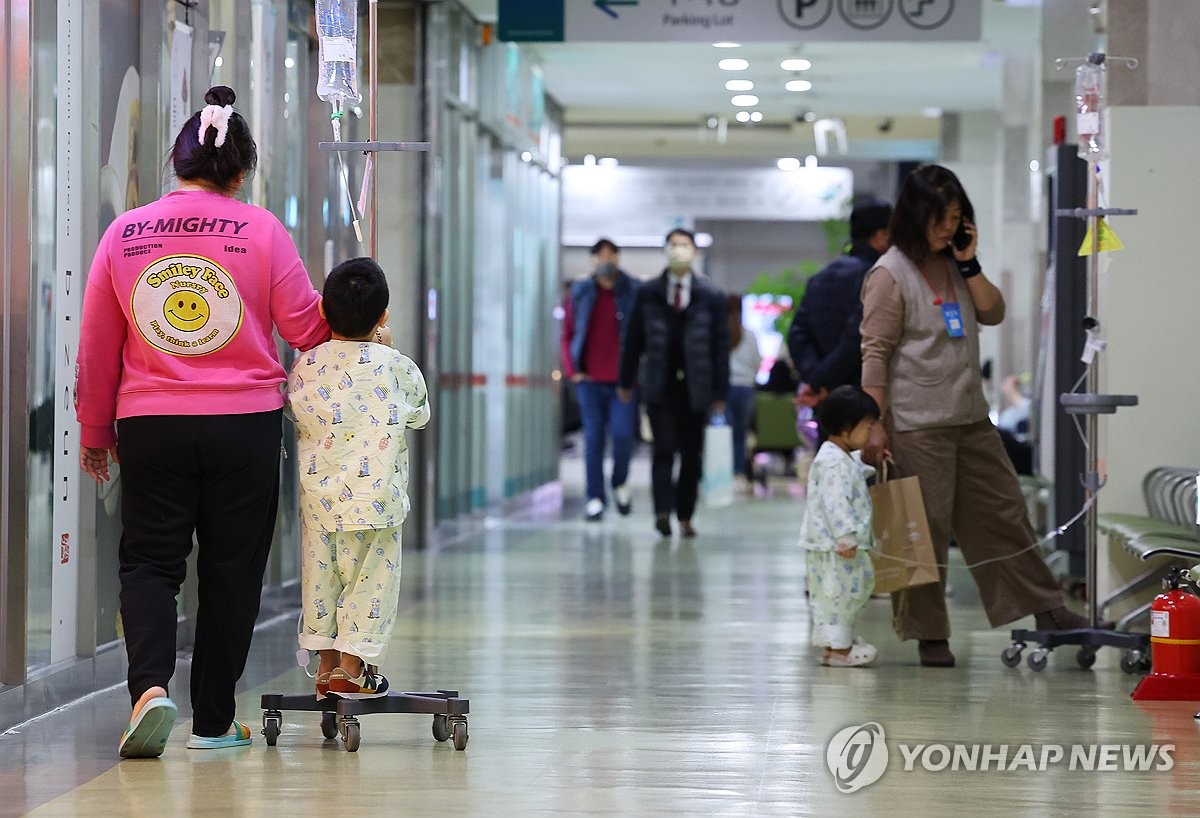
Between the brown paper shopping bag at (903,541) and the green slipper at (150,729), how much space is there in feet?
7.83

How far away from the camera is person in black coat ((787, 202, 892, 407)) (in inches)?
289

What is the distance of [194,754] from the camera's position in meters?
4.15

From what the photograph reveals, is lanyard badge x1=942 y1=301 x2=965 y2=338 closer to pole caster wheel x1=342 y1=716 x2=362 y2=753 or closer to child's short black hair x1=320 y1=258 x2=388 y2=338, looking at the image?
child's short black hair x1=320 y1=258 x2=388 y2=338

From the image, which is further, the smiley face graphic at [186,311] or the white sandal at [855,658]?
the white sandal at [855,658]

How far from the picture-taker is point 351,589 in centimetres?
420

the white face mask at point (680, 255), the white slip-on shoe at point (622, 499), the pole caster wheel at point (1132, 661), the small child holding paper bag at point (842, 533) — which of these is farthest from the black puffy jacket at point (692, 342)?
the pole caster wheel at point (1132, 661)

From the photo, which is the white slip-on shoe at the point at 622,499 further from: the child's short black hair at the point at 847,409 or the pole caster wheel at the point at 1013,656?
the pole caster wheel at the point at 1013,656

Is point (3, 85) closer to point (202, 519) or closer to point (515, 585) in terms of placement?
point (202, 519)

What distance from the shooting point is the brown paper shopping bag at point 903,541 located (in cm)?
558

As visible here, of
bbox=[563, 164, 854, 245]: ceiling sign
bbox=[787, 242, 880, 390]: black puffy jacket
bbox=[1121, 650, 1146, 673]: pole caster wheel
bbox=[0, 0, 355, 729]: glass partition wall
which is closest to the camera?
bbox=[0, 0, 355, 729]: glass partition wall

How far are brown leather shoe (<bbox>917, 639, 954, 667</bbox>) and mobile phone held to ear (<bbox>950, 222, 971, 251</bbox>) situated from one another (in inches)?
48.0

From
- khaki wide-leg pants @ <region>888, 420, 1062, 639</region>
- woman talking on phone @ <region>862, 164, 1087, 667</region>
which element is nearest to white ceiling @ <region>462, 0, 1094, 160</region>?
woman talking on phone @ <region>862, 164, 1087, 667</region>

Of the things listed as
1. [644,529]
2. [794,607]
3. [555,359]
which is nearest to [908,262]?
[794,607]

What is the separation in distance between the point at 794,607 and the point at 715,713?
2.66 meters
